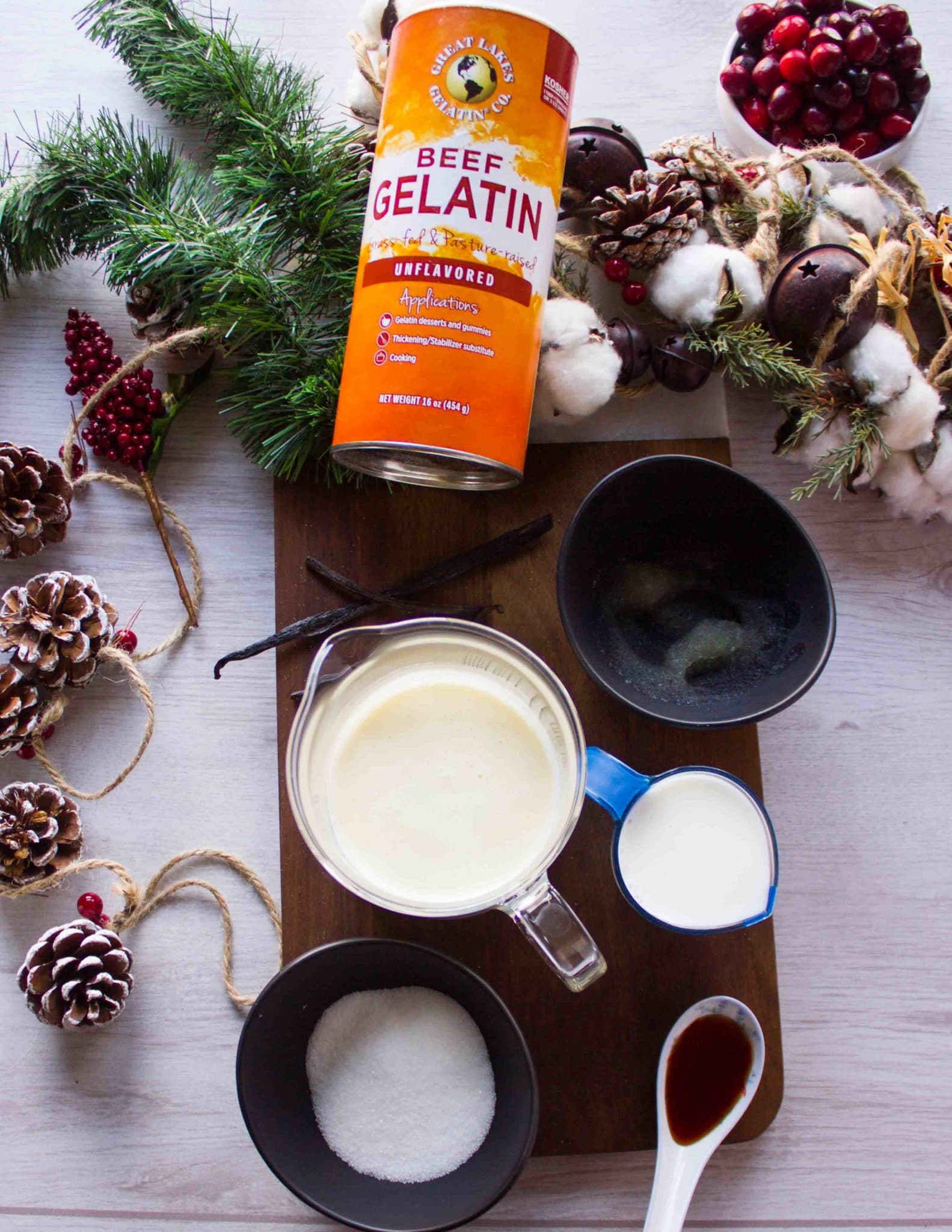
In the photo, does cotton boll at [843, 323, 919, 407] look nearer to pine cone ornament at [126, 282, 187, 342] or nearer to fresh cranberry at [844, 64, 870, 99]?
fresh cranberry at [844, 64, 870, 99]

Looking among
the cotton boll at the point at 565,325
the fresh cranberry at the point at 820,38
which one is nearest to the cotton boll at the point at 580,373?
the cotton boll at the point at 565,325

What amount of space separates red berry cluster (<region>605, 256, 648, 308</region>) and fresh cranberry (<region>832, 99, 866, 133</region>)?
9.2 inches

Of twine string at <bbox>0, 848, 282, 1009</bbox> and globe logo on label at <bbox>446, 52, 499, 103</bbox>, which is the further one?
twine string at <bbox>0, 848, 282, 1009</bbox>

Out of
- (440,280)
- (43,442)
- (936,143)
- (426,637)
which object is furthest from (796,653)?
(43,442)

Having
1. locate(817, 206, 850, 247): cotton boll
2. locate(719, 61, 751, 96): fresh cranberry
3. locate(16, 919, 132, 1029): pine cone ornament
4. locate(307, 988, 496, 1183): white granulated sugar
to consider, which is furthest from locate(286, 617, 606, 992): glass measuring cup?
locate(719, 61, 751, 96): fresh cranberry

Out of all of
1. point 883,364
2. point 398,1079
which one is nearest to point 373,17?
point 883,364

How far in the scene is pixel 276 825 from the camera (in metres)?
0.88

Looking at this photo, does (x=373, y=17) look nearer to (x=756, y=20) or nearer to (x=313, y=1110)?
(x=756, y=20)

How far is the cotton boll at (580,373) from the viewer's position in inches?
31.2

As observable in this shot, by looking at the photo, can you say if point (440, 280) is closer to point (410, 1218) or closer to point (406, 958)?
point (406, 958)

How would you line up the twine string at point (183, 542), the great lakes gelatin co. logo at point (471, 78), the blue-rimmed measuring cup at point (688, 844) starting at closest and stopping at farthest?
the great lakes gelatin co. logo at point (471, 78) < the blue-rimmed measuring cup at point (688, 844) < the twine string at point (183, 542)

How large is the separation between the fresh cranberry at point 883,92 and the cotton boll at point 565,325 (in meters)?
0.34

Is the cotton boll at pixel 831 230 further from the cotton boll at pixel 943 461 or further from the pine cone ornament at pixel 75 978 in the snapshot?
the pine cone ornament at pixel 75 978

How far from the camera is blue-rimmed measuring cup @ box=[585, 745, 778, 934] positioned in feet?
2.57
